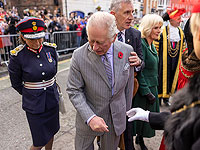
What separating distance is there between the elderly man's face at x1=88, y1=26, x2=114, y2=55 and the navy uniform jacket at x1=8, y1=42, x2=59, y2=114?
867 millimetres

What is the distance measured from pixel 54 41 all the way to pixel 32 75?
247 inches

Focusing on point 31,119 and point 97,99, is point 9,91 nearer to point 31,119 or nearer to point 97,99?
point 31,119

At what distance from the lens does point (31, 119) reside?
6.95 ft

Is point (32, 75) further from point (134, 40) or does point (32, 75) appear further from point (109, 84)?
point (134, 40)

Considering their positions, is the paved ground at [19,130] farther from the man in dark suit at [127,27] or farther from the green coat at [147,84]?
the man in dark suit at [127,27]

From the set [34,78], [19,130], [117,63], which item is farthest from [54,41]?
[117,63]

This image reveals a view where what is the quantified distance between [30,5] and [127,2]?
1925 cm

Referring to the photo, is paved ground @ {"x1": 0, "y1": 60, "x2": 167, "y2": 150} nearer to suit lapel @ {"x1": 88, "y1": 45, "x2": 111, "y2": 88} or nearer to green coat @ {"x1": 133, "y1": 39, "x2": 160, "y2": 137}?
green coat @ {"x1": 133, "y1": 39, "x2": 160, "y2": 137}

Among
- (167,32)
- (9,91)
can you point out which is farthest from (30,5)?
(167,32)

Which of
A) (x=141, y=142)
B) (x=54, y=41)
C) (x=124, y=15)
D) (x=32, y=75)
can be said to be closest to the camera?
(x=32, y=75)

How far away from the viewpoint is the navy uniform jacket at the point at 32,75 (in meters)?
2.03

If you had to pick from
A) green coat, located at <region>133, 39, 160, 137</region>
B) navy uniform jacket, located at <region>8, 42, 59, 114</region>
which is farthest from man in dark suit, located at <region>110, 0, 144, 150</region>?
navy uniform jacket, located at <region>8, 42, 59, 114</region>

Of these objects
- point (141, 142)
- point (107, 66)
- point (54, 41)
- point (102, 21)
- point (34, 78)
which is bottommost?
point (141, 142)

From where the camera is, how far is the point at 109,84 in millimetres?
1600
